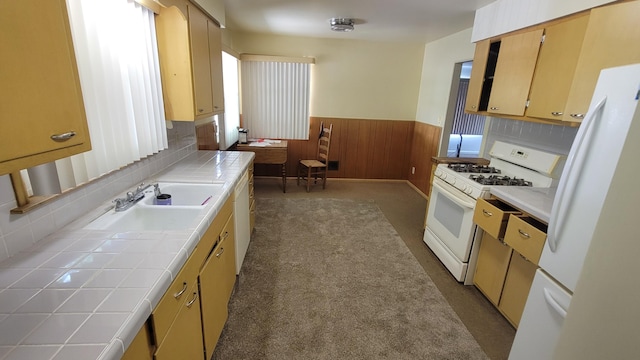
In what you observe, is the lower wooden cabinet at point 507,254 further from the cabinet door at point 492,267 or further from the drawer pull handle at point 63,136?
the drawer pull handle at point 63,136

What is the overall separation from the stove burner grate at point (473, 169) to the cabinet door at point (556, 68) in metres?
0.70

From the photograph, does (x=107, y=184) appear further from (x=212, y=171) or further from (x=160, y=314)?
(x=160, y=314)

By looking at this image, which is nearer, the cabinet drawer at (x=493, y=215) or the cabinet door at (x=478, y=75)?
the cabinet drawer at (x=493, y=215)

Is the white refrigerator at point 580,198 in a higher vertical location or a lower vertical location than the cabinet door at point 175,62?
lower

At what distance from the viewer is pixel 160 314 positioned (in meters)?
0.94

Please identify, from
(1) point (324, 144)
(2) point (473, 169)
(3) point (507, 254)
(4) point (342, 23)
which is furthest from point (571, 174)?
(1) point (324, 144)

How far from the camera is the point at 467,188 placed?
2379 mm

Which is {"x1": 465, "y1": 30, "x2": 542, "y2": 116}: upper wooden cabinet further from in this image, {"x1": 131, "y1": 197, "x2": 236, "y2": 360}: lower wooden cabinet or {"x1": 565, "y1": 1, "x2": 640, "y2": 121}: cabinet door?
{"x1": 131, "y1": 197, "x2": 236, "y2": 360}: lower wooden cabinet

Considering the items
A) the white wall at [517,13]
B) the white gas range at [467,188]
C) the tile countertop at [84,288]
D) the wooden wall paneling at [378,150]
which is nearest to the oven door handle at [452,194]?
the white gas range at [467,188]

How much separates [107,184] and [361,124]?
13.6 ft

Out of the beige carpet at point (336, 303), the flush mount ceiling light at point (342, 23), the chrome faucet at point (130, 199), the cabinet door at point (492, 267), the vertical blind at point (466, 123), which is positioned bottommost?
the beige carpet at point (336, 303)

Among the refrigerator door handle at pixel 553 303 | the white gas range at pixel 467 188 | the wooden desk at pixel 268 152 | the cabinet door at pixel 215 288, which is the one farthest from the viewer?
the wooden desk at pixel 268 152

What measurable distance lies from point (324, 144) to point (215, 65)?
2.60 meters

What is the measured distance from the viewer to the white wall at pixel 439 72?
3.74 m
